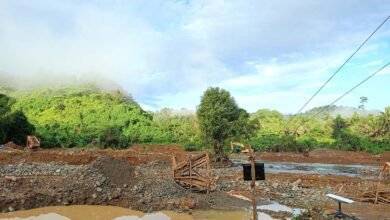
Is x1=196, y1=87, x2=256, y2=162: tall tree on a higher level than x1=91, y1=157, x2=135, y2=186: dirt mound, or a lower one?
higher

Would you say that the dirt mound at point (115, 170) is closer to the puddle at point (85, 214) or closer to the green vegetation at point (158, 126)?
the puddle at point (85, 214)

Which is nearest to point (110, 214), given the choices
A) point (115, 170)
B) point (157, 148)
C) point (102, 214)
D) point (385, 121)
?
point (102, 214)

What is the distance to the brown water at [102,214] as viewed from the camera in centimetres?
1664

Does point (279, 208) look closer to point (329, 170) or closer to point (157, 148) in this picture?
point (329, 170)

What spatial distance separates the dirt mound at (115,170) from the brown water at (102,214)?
232 cm

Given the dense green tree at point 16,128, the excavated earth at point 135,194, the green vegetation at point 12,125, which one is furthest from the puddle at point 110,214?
the dense green tree at point 16,128

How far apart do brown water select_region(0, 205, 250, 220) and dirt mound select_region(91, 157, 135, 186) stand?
232cm

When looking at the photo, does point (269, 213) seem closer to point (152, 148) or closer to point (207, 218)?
point (207, 218)

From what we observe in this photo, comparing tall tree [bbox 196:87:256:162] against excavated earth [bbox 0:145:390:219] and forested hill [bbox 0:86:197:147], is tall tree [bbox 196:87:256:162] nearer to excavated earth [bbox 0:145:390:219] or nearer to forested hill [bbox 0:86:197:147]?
excavated earth [bbox 0:145:390:219]

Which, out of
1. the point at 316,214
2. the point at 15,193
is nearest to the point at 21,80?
the point at 15,193

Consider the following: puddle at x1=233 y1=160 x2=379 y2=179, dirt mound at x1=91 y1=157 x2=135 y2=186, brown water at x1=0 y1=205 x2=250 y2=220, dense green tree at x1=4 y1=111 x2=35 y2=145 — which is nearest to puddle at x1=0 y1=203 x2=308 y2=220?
brown water at x1=0 y1=205 x2=250 y2=220

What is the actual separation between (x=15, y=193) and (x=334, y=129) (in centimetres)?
7203

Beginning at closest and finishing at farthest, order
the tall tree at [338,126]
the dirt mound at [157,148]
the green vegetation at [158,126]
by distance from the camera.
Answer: the green vegetation at [158,126] < the dirt mound at [157,148] < the tall tree at [338,126]

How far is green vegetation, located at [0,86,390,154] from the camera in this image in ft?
142
